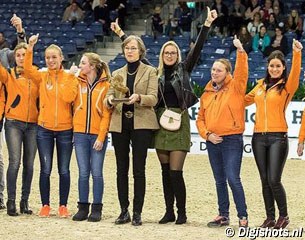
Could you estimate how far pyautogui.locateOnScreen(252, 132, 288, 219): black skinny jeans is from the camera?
7766 mm

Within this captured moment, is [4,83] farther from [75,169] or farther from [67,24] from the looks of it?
[67,24]

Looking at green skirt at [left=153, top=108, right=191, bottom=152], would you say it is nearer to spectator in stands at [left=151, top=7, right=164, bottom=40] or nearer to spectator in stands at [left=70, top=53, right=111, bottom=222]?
spectator in stands at [left=70, top=53, right=111, bottom=222]

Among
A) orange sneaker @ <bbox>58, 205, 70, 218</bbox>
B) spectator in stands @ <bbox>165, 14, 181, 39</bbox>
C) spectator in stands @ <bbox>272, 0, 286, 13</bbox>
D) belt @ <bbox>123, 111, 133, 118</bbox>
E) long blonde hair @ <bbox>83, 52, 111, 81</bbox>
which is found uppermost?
spectator in stands @ <bbox>272, 0, 286, 13</bbox>

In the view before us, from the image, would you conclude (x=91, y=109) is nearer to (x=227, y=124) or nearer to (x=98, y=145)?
(x=98, y=145)

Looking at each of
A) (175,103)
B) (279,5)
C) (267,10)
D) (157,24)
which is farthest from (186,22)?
(175,103)

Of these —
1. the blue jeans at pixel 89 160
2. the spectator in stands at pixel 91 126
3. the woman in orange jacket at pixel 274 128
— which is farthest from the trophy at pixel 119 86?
the woman in orange jacket at pixel 274 128

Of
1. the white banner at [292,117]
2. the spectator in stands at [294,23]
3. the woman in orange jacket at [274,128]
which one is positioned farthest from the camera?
the spectator in stands at [294,23]

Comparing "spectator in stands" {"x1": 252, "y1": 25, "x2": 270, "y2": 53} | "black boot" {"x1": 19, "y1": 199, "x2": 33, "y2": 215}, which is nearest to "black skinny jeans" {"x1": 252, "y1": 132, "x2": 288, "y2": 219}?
"black boot" {"x1": 19, "y1": 199, "x2": 33, "y2": 215}

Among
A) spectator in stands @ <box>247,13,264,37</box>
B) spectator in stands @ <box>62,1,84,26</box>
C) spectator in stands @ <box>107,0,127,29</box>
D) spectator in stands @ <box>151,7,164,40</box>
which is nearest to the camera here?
spectator in stands @ <box>247,13,264,37</box>

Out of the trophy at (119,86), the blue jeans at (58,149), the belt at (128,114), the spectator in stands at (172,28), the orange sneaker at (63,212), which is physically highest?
the spectator in stands at (172,28)

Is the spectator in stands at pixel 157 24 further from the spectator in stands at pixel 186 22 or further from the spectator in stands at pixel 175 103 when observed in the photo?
the spectator in stands at pixel 175 103

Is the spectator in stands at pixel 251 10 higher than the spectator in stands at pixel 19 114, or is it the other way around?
the spectator in stands at pixel 251 10

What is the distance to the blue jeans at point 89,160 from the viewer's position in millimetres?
8227

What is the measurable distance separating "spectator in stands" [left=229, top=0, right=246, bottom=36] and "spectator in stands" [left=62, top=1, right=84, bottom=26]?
14.1ft
